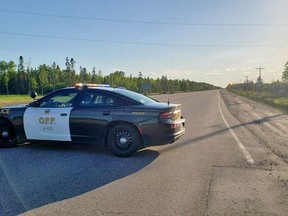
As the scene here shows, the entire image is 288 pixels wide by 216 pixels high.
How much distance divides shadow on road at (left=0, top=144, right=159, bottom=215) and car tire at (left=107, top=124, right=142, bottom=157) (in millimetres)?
178

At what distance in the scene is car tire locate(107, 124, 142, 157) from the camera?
7012mm

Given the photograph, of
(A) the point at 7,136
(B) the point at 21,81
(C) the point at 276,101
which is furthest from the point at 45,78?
(A) the point at 7,136

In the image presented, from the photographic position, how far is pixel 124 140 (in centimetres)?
704

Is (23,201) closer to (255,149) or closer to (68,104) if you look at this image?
(68,104)

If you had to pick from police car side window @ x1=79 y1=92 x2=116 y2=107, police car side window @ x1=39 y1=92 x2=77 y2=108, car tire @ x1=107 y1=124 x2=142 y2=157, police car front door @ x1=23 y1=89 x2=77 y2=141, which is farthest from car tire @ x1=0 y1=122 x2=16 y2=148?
car tire @ x1=107 y1=124 x2=142 y2=157

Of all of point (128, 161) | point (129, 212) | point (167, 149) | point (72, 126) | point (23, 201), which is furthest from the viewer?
point (167, 149)

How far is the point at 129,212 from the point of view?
399cm

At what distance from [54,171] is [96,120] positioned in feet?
5.57

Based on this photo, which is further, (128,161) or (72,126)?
(72,126)

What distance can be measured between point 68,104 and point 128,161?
2042 millimetres

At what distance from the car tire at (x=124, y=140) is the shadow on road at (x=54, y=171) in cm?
18

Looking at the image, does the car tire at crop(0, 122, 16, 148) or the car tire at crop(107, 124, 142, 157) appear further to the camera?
the car tire at crop(0, 122, 16, 148)

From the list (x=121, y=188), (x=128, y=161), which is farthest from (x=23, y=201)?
(x=128, y=161)

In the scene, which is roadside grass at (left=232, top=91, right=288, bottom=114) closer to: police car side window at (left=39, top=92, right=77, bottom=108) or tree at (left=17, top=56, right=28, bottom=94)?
police car side window at (left=39, top=92, right=77, bottom=108)
